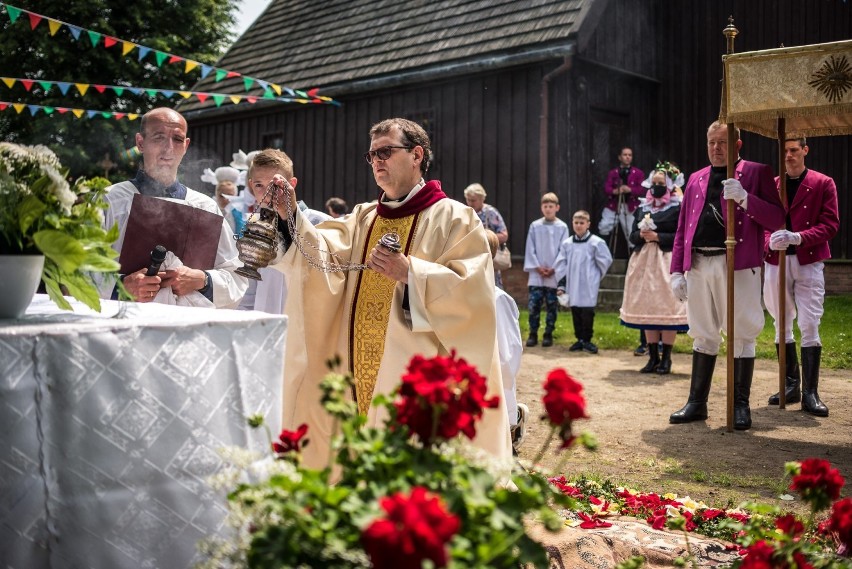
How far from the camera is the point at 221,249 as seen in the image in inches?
171

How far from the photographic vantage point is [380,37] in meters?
16.3

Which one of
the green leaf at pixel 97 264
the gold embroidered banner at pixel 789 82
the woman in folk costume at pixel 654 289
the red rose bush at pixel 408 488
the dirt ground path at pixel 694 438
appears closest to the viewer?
the red rose bush at pixel 408 488

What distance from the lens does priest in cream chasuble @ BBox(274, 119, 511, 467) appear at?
11.1 feet

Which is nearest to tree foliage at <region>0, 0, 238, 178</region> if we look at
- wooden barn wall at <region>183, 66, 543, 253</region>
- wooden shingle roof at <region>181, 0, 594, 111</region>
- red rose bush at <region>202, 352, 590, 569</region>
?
wooden shingle roof at <region>181, 0, 594, 111</region>

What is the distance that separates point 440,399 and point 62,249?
100 centimetres

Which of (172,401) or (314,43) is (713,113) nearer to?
(314,43)

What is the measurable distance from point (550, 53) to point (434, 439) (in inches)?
486

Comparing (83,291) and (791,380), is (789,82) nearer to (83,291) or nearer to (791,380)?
(791,380)

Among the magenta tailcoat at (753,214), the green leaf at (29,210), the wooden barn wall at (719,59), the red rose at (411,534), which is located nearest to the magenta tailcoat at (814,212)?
the magenta tailcoat at (753,214)

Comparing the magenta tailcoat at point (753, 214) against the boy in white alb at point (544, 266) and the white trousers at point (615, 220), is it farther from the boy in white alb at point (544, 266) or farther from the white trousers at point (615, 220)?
the white trousers at point (615, 220)

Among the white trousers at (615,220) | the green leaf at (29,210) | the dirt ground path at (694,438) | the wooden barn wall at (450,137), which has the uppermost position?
the wooden barn wall at (450,137)

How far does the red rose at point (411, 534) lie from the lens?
109 cm

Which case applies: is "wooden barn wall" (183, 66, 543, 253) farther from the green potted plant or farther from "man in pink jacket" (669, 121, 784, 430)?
the green potted plant

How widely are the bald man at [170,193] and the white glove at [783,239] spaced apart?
4.02 m
